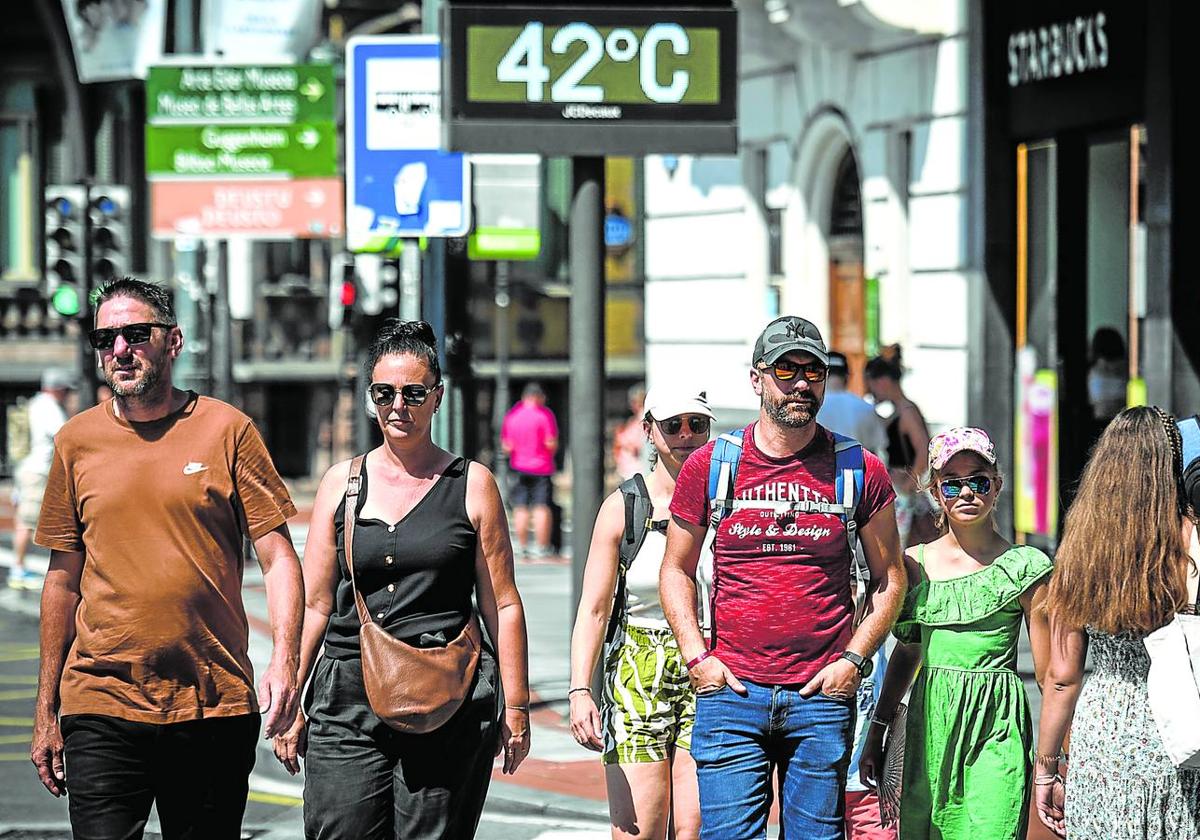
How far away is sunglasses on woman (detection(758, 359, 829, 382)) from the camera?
223 inches

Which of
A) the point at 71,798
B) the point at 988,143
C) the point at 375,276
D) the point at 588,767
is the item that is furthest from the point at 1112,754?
the point at 375,276

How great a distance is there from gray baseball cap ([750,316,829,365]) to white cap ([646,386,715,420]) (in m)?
0.81

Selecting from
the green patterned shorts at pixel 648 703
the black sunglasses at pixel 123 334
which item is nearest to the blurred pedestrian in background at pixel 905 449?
the green patterned shorts at pixel 648 703

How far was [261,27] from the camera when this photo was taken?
17703mm

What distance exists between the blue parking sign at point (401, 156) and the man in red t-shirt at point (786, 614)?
18.5 ft

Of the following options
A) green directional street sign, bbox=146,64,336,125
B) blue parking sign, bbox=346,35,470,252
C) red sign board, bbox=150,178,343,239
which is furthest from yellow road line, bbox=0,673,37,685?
green directional street sign, bbox=146,64,336,125

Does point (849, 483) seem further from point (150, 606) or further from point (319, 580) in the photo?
point (150, 606)

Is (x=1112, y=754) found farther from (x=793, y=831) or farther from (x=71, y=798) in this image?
(x=71, y=798)

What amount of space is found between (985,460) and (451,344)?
723 centimetres

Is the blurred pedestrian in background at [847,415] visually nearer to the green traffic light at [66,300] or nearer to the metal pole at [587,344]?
the metal pole at [587,344]

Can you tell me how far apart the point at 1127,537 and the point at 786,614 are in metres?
0.87

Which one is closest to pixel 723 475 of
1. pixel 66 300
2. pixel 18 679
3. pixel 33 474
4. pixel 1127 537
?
pixel 1127 537

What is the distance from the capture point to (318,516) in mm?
5859

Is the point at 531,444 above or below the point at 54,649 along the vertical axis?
above
